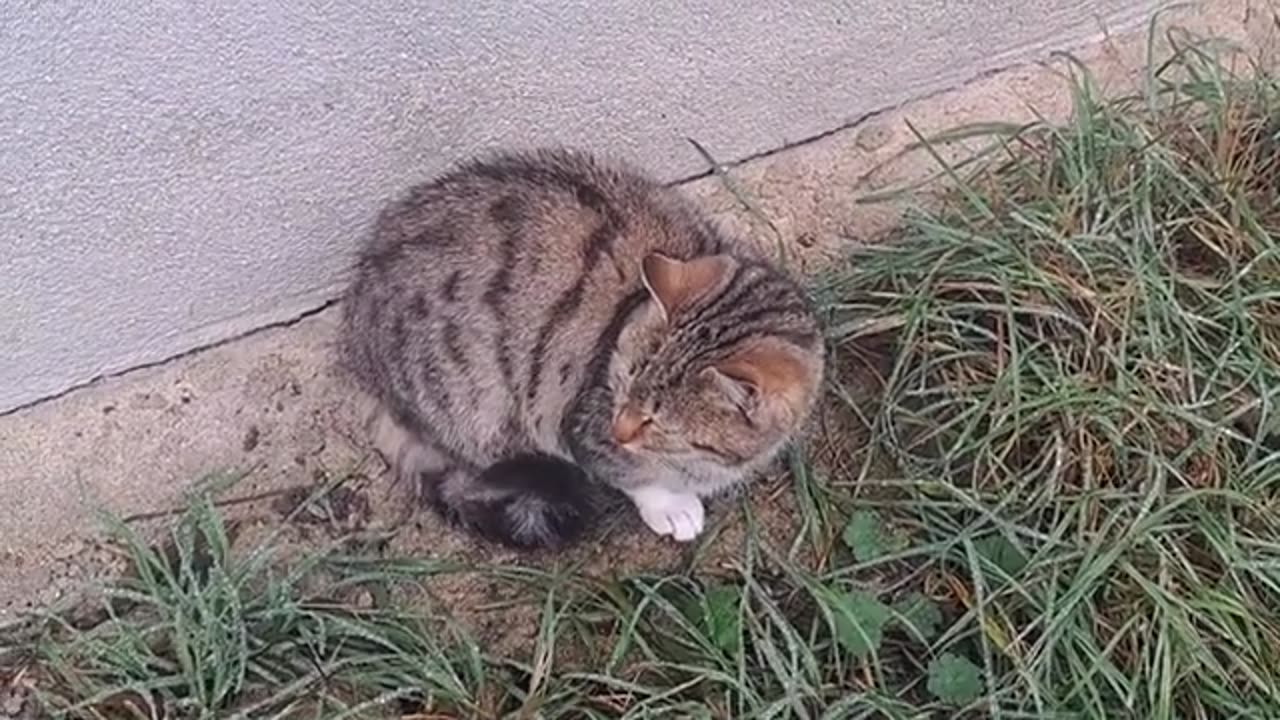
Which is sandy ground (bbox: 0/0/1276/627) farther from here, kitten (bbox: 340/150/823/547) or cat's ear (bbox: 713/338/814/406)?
cat's ear (bbox: 713/338/814/406)

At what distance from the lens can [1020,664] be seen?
2332 mm

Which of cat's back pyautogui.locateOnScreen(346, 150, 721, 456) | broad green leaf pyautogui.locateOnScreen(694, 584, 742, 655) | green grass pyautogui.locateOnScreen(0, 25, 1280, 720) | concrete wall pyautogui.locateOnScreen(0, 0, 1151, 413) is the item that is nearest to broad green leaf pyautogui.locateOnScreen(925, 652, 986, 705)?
green grass pyautogui.locateOnScreen(0, 25, 1280, 720)

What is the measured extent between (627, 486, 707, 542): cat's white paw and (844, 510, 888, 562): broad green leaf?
0.22 m

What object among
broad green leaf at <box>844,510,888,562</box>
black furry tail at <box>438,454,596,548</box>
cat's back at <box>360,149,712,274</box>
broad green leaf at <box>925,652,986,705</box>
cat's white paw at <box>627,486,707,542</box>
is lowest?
broad green leaf at <box>925,652,986,705</box>

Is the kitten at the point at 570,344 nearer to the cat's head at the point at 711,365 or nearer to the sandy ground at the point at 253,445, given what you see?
the cat's head at the point at 711,365

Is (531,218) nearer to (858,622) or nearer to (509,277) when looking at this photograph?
(509,277)

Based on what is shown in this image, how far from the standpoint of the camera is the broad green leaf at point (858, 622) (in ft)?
7.88

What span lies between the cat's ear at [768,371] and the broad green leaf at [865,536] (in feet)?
0.84

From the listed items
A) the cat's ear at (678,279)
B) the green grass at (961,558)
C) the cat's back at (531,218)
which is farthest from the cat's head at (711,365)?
the green grass at (961,558)

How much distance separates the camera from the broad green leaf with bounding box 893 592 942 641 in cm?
243

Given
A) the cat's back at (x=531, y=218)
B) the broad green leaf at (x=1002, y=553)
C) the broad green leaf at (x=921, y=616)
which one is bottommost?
the broad green leaf at (x=921, y=616)

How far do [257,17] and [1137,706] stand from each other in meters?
1.44

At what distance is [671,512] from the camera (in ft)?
8.33

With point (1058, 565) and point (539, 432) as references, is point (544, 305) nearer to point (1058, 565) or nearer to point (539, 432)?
point (539, 432)
